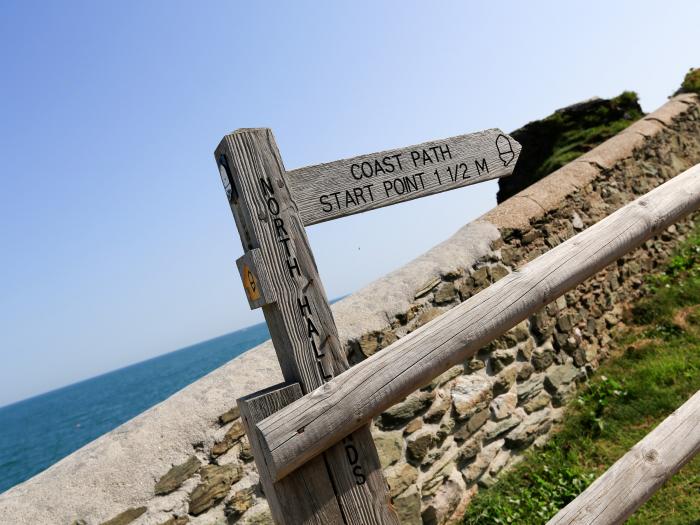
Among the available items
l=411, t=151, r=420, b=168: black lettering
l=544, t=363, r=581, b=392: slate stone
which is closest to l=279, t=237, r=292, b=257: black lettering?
l=411, t=151, r=420, b=168: black lettering

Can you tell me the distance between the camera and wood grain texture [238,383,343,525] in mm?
1665

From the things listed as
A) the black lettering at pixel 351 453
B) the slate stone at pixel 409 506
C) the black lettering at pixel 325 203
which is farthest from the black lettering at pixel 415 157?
the slate stone at pixel 409 506

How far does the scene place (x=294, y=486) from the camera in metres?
1.68

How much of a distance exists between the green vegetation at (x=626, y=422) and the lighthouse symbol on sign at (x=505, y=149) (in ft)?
7.30

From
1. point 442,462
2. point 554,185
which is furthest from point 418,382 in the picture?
point 554,185

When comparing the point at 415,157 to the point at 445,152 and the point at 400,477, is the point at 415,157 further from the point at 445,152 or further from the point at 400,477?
the point at 400,477

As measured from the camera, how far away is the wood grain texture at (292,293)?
1712 millimetres

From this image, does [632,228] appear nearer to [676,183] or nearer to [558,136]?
[676,183]

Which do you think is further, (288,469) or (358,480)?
(358,480)

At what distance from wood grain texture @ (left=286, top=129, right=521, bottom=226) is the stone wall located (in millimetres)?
1549

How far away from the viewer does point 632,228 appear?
2.21m

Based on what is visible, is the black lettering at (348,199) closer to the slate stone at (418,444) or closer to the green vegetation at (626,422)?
the slate stone at (418,444)

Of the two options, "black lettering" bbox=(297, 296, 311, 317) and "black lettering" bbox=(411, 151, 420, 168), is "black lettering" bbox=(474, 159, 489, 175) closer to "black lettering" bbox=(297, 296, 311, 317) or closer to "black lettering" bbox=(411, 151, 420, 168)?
"black lettering" bbox=(411, 151, 420, 168)

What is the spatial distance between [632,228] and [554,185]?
2.81 metres
